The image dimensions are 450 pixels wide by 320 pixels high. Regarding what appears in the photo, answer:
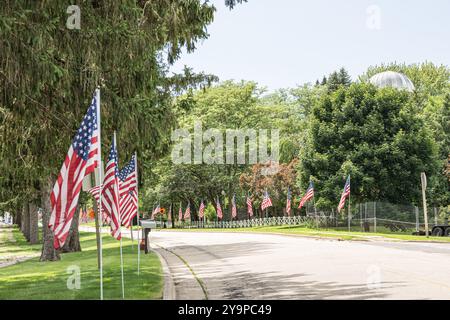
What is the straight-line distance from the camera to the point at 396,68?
363ft

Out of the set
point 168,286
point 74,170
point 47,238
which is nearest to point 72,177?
point 74,170

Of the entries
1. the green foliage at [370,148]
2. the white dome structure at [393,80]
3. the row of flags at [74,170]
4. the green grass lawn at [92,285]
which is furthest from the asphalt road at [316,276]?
the white dome structure at [393,80]

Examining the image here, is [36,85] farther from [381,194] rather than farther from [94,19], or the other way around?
[381,194]

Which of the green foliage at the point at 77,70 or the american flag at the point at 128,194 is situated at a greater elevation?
the green foliage at the point at 77,70

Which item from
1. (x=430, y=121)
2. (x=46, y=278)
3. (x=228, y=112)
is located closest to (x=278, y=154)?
(x=228, y=112)

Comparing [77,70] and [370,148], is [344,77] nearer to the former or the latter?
[370,148]

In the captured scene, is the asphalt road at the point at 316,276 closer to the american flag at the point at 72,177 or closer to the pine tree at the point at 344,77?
the american flag at the point at 72,177

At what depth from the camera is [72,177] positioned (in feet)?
30.0

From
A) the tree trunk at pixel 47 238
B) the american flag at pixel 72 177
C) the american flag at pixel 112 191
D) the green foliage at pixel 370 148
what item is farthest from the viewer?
the green foliage at pixel 370 148

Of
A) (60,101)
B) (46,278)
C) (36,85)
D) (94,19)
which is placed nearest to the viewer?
(36,85)

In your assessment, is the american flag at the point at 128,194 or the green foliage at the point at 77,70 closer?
the green foliage at the point at 77,70

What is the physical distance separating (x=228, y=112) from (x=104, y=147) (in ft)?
198

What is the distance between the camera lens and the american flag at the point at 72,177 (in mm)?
9000

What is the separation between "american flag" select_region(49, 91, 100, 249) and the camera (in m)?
9.00
